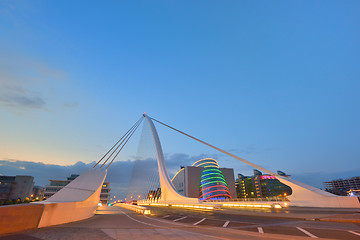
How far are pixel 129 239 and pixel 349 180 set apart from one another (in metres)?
271

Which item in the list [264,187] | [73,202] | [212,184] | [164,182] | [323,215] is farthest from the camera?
[264,187]

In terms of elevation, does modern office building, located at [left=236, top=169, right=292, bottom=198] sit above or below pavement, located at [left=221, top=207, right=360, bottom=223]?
above

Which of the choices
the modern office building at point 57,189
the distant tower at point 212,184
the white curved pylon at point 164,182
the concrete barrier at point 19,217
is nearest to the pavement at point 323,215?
the concrete barrier at point 19,217

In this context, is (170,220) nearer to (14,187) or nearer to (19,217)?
(19,217)

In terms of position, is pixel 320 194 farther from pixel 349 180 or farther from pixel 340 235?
pixel 349 180

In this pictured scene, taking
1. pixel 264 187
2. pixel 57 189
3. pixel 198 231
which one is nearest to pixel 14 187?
pixel 57 189

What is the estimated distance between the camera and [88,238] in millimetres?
7410

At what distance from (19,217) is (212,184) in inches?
3258

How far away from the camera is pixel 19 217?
8492mm

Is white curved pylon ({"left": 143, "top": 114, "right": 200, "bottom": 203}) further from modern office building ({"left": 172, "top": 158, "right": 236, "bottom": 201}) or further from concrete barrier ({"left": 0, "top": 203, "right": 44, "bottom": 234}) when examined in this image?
concrete barrier ({"left": 0, "top": 203, "right": 44, "bottom": 234})

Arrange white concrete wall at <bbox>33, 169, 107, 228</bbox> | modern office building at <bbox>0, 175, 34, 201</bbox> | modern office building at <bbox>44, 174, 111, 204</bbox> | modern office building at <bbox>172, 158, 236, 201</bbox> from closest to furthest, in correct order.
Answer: white concrete wall at <bbox>33, 169, 107, 228</bbox> → modern office building at <bbox>172, 158, 236, 201</bbox> → modern office building at <bbox>0, 175, 34, 201</bbox> → modern office building at <bbox>44, 174, 111, 204</bbox>

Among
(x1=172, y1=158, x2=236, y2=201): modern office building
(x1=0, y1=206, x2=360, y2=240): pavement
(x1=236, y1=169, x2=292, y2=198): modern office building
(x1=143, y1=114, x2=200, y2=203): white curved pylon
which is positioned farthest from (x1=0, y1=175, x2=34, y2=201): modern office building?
(x1=236, y1=169, x2=292, y2=198): modern office building

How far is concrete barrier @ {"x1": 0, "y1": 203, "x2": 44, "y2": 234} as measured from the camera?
25.7 ft

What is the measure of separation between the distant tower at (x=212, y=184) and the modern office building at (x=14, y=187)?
8622cm
